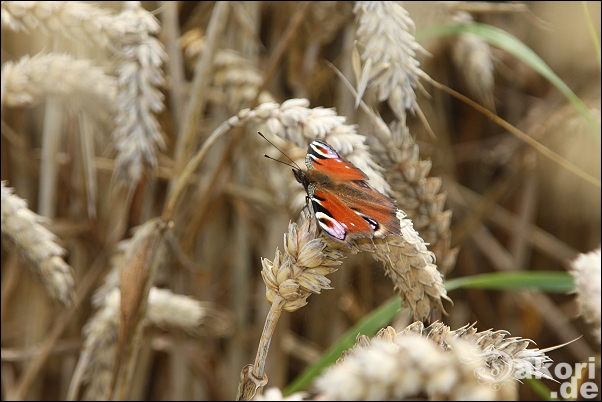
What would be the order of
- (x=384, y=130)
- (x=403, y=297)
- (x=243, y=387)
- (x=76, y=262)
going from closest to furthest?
(x=243, y=387) → (x=403, y=297) → (x=384, y=130) → (x=76, y=262)

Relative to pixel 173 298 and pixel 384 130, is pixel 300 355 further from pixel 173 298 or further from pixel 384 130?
pixel 384 130

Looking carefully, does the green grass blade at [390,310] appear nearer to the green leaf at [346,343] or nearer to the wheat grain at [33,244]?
the green leaf at [346,343]

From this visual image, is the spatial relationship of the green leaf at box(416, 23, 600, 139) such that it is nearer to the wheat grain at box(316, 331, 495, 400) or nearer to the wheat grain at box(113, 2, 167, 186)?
the wheat grain at box(113, 2, 167, 186)

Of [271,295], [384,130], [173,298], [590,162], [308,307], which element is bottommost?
[308,307]

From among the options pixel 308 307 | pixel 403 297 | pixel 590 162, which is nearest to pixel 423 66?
pixel 590 162

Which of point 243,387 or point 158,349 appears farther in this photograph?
point 158,349

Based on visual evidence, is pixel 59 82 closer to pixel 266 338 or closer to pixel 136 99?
pixel 136 99

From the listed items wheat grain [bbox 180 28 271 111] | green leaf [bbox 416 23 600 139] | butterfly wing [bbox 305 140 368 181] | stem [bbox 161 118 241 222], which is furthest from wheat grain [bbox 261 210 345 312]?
A: wheat grain [bbox 180 28 271 111]

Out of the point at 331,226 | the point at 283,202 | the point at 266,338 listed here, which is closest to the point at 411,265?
the point at 331,226

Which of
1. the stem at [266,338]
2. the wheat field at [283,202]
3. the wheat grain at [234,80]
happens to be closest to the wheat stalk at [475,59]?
the wheat field at [283,202]
